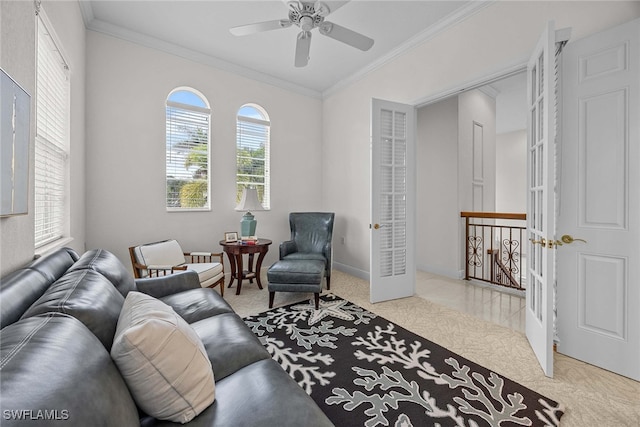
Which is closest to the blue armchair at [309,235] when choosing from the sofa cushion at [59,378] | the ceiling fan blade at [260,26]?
the ceiling fan blade at [260,26]

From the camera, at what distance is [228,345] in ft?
4.30

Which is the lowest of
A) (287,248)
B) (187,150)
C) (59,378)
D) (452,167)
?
(287,248)

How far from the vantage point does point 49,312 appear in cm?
93

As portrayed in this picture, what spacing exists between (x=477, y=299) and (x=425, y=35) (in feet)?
10.4

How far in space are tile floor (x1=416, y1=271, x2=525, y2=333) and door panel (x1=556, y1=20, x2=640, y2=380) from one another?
59cm

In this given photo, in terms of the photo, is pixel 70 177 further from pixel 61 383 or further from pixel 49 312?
pixel 61 383

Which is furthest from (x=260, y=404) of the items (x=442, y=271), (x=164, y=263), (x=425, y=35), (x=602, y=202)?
(x=442, y=271)

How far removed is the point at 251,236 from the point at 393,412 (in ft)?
8.99

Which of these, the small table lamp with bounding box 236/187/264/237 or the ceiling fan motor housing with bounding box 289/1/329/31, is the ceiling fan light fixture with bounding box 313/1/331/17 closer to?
the ceiling fan motor housing with bounding box 289/1/329/31

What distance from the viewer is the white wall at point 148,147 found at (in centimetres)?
321

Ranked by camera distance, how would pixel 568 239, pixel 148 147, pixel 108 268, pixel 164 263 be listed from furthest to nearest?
pixel 148 147 → pixel 164 263 → pixel 568 239 → pixel 108 268

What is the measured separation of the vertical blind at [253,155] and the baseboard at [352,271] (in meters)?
1.53

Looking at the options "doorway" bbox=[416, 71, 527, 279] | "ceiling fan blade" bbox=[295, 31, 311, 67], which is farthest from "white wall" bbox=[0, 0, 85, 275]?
"doorway" bbox=[416, 71, 527, 279]

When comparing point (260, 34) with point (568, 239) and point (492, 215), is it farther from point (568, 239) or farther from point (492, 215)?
point (492, 215)
